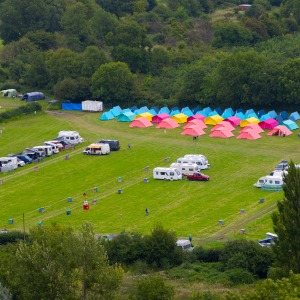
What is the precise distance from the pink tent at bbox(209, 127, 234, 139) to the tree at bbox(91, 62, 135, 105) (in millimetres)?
12525

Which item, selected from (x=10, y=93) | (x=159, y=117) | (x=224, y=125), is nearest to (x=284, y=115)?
(x=224, y=125)

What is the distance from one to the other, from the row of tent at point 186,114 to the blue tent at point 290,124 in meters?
0.86

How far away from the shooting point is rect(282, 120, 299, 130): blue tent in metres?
58.8

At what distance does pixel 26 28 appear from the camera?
3420 inches

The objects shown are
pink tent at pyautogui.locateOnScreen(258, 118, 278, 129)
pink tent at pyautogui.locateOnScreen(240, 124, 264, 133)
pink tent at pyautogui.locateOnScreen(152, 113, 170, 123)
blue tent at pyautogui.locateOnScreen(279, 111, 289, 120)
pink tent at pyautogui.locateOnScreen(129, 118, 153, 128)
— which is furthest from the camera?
pink tent at pyautogui.locateOnScreen(152, 113, 170, 123)

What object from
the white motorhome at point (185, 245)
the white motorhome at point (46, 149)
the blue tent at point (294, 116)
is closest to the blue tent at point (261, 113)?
the blue tent at point (294, 116)

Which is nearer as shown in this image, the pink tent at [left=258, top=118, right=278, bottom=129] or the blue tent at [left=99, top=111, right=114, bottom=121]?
the pink tent at [left=258, top=118, right=278, bottom=129]

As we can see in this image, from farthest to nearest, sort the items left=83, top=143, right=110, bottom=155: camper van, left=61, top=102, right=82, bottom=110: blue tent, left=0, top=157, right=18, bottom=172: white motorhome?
left=61, top=102, right=82, bottom=110: blue tent, left=83, top=143, right=110, bottom=155: camper van, left=0, top=157, right=18, bottom=172: white motorhome

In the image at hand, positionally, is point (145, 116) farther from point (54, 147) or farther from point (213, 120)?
point (54, 147)

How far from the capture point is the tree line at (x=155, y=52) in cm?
6506

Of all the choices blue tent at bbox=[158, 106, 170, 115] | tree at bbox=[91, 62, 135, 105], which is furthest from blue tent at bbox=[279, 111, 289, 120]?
tree at bbox=[91, 62, 135, 105]

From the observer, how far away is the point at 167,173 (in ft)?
159

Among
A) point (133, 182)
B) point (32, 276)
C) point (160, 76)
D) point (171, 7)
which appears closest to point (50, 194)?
point (133, 182)

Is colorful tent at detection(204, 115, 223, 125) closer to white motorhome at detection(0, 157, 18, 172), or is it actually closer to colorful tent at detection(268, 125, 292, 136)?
colorful tent at detection(268, 125, 292, 136)
